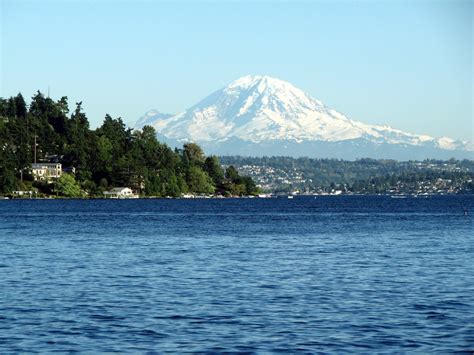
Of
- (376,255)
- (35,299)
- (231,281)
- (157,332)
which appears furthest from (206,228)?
(157,332)

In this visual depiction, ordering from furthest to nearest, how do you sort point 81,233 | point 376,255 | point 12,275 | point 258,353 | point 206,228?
point 206,228, point 81,233, point 376,255, point 12,275, point 258,353

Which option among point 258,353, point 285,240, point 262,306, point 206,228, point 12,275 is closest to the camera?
point 258,353

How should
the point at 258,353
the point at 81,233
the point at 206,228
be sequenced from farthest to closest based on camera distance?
the point at 206,228 → the point at 81,233 → the point at 258,353

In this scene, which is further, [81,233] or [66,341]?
[81,233]

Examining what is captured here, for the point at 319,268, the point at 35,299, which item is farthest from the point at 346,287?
the point at 35,299

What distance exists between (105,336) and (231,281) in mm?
15242

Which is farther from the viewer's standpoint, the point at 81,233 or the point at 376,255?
the point at 81,233

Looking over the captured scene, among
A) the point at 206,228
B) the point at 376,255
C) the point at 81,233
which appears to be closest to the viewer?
the point at 376,255

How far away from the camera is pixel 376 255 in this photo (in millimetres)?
63844

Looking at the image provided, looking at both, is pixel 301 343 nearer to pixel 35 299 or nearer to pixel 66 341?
pixel 66 341

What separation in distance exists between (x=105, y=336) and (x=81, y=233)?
61.2m

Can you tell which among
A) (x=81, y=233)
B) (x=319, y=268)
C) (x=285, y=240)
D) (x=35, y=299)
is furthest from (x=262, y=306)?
(x=81, y=233)

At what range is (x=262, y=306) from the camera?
125ft

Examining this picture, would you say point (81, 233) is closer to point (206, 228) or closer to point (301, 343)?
point (206, 228)
